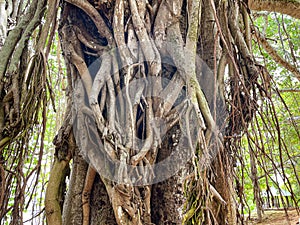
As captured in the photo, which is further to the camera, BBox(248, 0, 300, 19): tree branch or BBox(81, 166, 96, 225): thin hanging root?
BBox(248, 0, 300, 19): tree branch

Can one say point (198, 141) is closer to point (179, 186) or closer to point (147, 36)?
point (179, 186)

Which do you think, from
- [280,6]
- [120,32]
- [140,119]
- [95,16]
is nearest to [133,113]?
[140,119]

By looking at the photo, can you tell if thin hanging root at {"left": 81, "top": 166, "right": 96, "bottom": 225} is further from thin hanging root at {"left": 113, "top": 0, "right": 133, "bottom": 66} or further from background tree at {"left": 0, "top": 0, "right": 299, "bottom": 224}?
thin hanging root at {"left": 113, "top": 0, "right": 133, "bottom": 66}

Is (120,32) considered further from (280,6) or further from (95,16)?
(280,6)

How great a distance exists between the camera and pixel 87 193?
0.93 meters

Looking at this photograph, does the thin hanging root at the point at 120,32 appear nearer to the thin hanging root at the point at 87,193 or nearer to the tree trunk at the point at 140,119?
the tree trunk at the point at 140,119

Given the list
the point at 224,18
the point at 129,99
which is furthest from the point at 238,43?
the point at 129,99

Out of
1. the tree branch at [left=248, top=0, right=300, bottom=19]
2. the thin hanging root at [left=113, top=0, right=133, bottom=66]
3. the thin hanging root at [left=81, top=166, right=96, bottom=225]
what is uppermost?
the tree branch at [left=248, top=0, right=300, bottom=19]

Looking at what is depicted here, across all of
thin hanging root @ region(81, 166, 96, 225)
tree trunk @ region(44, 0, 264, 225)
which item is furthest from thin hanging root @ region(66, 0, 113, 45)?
thin hanging root @ region(81, 166, 96, 225)

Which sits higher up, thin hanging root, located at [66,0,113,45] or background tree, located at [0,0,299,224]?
thin hanging root, located at [66,0,113,45]

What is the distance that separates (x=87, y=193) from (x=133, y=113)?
292 millimetres

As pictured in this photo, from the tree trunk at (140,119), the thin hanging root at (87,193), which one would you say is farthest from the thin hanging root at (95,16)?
the thin hanging root at (87,193)

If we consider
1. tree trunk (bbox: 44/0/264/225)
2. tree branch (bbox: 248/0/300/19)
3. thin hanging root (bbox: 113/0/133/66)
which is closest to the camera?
tree trunk (bbox: 44/0/264/225)

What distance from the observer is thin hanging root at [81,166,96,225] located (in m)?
0.91
